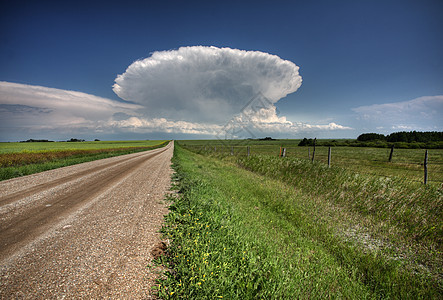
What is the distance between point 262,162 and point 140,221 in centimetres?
1214

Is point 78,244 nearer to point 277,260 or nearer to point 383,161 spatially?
point 277,260

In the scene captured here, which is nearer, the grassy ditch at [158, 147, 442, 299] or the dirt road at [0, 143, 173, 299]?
the grassy ditch at [158, 147, 442, 299]

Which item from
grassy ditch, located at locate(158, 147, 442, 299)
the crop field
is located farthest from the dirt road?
the crop field

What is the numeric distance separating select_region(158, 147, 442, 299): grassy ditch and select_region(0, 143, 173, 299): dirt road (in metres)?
0.63

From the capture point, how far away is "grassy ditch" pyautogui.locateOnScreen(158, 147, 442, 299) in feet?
8.29

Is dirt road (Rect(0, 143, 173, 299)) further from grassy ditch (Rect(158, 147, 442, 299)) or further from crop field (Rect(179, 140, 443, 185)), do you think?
crop field (Rect(179, 140, 443, 185))

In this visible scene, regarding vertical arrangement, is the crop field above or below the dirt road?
above

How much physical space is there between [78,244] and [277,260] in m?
4.07

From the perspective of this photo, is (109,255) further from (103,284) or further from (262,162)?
(262,162)

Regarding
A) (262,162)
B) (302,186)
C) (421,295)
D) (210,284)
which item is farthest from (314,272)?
(262,162)

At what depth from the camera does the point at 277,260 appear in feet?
10.5

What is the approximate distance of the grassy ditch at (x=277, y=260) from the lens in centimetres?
253

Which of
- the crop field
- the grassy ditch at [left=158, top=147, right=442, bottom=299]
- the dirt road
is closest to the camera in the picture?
the grassy ditch at [left=158, top=147, right=442, bottom=299]

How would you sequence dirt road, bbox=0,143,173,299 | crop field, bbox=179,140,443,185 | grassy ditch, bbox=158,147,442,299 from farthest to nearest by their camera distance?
crop field, bbox=179,140,443,185
dirt road, bbox=0,143,173,299
grassy ditch, bbox=158,147,442,299
